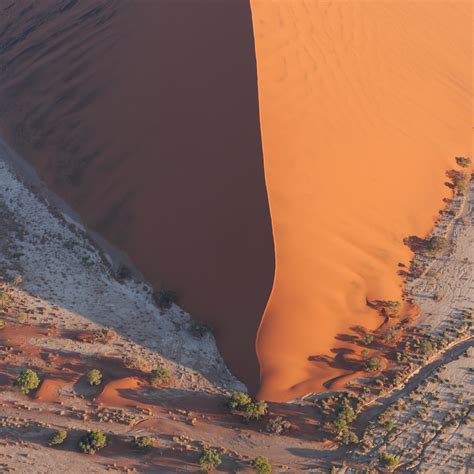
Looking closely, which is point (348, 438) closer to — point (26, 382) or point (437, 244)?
point (437, 244)

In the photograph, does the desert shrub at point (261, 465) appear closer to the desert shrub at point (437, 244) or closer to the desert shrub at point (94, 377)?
the desert shrub at point (94, 377)

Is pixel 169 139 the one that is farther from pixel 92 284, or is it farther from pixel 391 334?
pixel 391 334

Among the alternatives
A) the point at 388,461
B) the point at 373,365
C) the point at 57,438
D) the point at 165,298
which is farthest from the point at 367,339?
the point at 57,438

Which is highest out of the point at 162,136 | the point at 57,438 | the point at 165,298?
the point at 162,136

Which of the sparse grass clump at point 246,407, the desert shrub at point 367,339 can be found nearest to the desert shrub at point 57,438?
the sparse grass clump at point 246,407

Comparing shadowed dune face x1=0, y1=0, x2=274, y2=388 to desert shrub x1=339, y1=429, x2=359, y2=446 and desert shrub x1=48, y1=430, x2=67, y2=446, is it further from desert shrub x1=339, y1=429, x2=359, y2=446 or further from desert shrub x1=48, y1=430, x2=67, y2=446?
desert shrub x1=48, y1=430, x2=67, y2=446

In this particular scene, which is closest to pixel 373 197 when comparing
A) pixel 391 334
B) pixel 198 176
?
pixel 391 334
